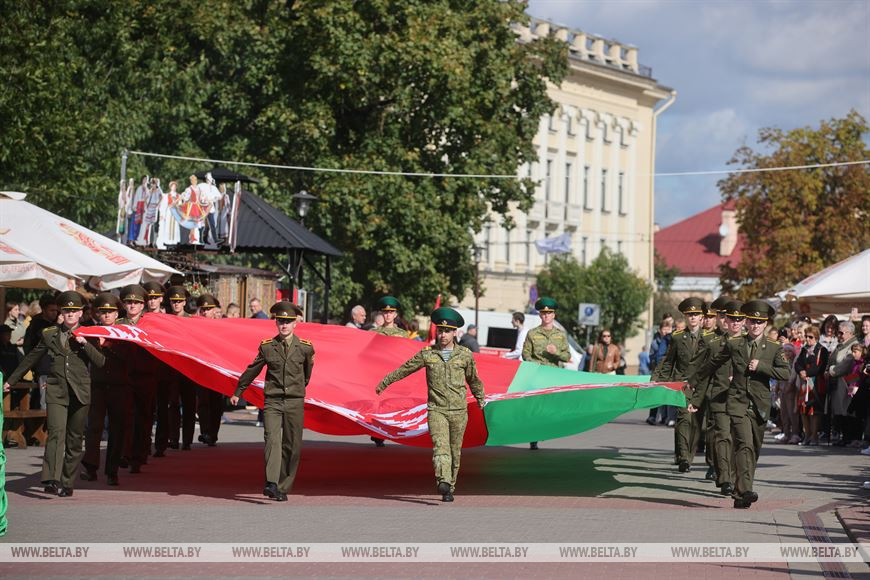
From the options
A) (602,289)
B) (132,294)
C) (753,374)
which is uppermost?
(602,289)

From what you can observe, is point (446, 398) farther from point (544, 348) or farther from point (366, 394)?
point (544, 348)

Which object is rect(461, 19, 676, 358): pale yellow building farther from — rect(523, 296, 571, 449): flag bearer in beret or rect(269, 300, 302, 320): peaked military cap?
rect(269, 300, 302, 320): peaked military cap

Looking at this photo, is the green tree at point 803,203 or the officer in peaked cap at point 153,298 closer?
the officer in peaked cap at point 153,298

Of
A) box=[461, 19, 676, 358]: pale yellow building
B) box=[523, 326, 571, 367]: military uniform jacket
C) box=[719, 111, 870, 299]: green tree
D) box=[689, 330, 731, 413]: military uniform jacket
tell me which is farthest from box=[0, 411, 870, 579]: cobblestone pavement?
box=[461, 19, 676, 358]: pale yellow building

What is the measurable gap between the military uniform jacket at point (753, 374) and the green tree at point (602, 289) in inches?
2354

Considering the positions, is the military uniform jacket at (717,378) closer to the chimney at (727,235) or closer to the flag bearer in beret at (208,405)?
the flag bearer in beret at (208,405)

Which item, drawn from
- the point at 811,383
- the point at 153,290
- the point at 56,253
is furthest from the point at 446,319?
the point at 811,383

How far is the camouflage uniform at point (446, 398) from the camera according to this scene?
14.7 metres

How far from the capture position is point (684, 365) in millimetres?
18047

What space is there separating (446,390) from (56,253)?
676 centimetres

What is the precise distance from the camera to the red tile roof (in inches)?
4815

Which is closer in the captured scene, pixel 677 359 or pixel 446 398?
pixel 446 398

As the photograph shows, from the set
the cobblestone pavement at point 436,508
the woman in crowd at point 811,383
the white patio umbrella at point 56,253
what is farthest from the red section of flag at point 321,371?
the woman in crowd at point 811,383

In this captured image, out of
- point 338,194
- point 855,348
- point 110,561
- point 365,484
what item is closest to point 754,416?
point 365,484
